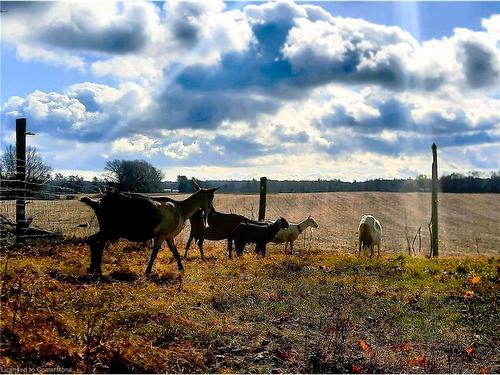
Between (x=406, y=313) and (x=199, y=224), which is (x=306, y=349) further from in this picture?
(x=199, y=224)

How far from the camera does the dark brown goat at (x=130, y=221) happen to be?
35.8ft

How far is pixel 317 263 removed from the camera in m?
14.3

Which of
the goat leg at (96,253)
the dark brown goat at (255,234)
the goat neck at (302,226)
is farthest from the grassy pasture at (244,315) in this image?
the goat neck at (302,226)

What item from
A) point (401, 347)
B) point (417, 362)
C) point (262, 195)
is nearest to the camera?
point (417, 362)

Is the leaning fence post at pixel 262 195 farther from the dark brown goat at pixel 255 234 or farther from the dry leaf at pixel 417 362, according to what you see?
the dry leaf at pixel 417 362

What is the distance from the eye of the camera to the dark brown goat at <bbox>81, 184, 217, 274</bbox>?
35.8ft

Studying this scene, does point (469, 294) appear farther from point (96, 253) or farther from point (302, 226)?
point (302, 226)

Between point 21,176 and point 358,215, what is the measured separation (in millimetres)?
38892

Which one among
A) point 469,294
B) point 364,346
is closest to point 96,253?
point 364,346

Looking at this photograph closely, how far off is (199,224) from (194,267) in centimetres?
364

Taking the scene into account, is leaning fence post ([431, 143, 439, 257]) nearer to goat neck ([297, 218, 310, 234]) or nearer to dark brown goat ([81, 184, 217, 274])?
goat neck ([297, 218, 310, 234])

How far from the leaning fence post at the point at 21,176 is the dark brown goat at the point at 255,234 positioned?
244 inches

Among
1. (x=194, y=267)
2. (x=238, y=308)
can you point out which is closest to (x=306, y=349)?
(x=238, y=308)

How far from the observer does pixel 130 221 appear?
1139 cm
